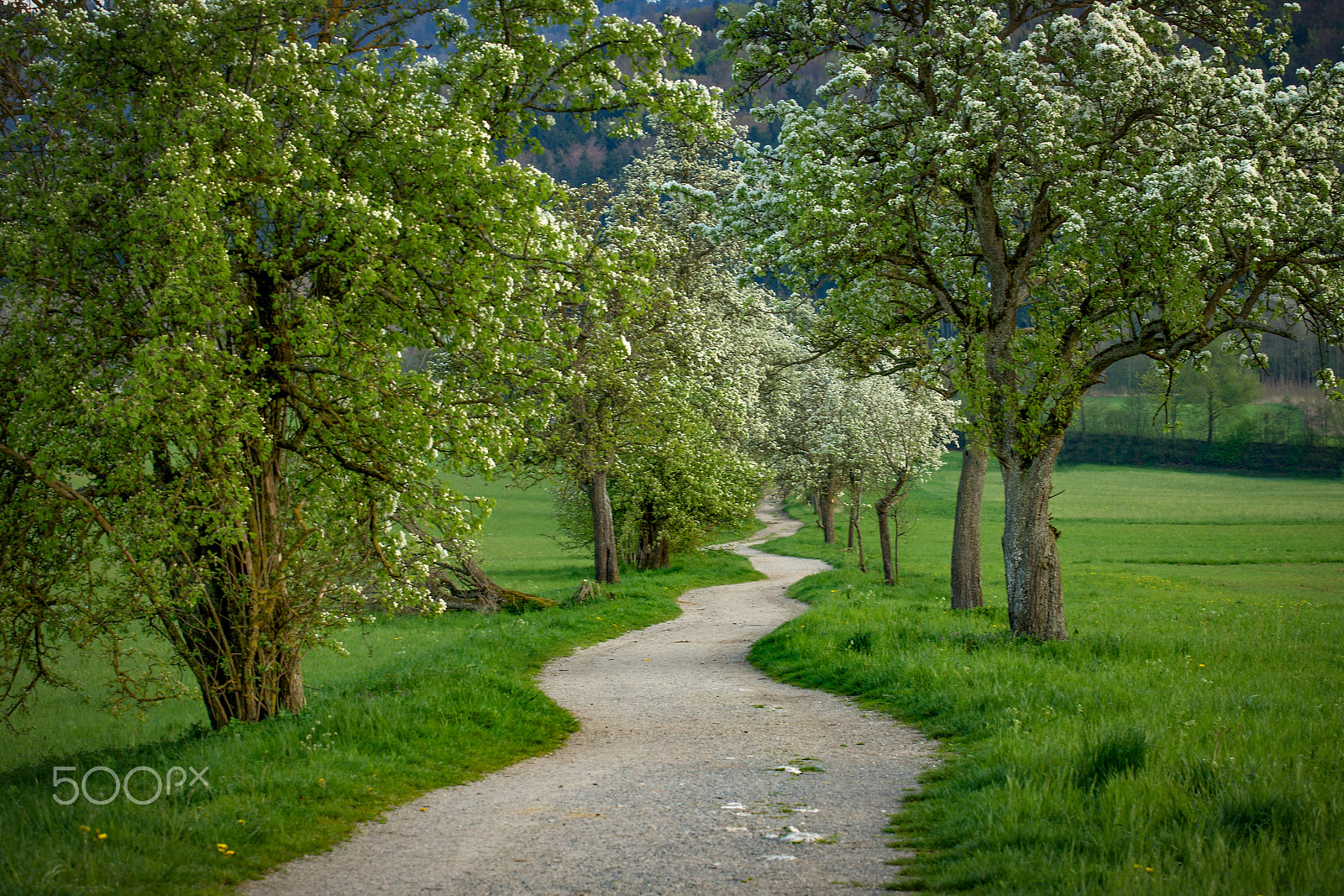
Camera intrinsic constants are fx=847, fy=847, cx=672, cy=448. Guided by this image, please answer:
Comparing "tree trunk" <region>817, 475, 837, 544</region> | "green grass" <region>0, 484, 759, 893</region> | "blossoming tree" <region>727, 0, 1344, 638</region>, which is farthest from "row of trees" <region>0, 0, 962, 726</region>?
"tree trunk" <region>817, 475, 837, 544</region>

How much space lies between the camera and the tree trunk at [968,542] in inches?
729

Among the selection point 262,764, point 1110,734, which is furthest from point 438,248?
point 1110,734

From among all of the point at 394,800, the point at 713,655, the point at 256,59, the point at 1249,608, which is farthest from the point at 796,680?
the point at 1249,608

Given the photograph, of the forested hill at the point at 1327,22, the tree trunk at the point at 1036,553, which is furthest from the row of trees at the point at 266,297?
the forested hill at the point at 1327,22

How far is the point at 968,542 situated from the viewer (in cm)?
1889

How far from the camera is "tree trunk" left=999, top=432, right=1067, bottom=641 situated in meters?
13.4

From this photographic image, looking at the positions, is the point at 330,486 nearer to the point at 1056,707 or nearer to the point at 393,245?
the point at 393,245

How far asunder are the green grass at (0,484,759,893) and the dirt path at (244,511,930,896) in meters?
0.38

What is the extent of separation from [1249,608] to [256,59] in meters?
25.3

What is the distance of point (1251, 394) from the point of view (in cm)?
10588

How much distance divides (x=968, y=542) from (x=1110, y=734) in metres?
12.3

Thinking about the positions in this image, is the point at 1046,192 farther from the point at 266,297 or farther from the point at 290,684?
the point at 290,684

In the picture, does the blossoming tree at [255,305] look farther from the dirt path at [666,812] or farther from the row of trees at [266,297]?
the dirt path at [666,812]

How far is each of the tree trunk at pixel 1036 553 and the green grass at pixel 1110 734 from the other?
1.59ft
